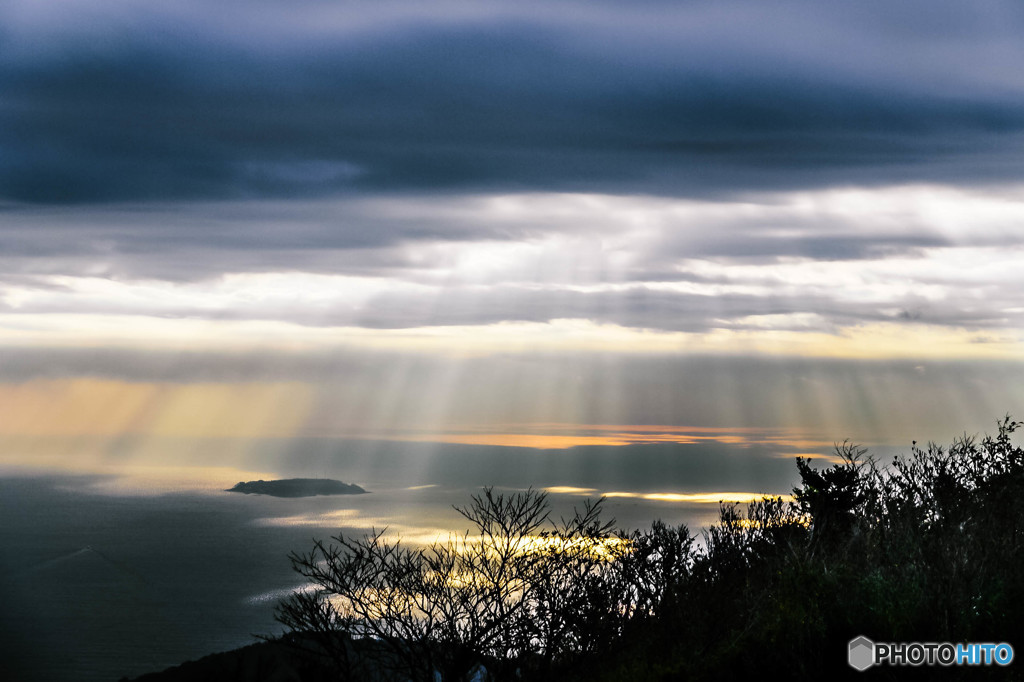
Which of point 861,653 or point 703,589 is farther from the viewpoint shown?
Result: point 703,589

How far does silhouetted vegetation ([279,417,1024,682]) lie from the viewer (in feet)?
69.3

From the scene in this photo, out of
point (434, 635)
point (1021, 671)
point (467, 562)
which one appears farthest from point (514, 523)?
point (1021, 671)

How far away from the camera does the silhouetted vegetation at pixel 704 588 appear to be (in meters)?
21.1

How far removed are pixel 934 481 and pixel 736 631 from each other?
58.8 feet

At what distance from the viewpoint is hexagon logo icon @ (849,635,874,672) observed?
19938 mm

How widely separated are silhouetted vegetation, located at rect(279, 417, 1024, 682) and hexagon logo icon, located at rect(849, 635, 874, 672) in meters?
0.34

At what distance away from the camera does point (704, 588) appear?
34281 millimetres

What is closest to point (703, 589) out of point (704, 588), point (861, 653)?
point (704, 588)

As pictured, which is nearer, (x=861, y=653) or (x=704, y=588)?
(x=861, y=653)

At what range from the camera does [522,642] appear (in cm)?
3503

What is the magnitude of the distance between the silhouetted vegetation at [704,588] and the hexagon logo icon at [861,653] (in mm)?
339

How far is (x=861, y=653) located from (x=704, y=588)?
1421 cm

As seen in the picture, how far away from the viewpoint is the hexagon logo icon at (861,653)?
19938 mm

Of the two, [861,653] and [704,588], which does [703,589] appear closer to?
[704,588]
